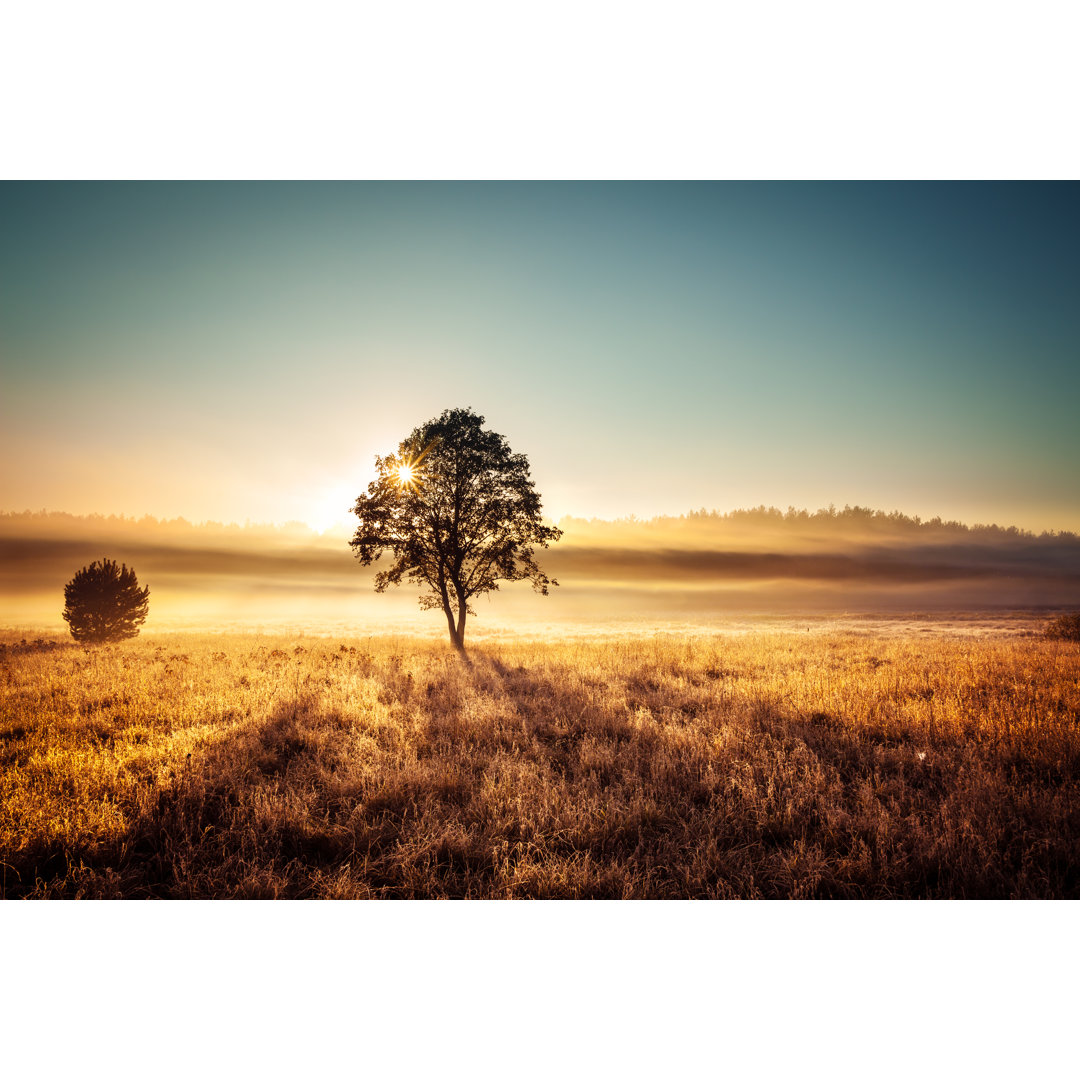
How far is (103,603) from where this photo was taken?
607 inches

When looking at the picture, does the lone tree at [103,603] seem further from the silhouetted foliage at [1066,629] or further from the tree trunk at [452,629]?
the silhouetted foliage at [1066,629]

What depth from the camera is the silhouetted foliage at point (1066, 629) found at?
14859mm

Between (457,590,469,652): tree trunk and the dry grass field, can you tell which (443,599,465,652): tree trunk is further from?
the dry grass field

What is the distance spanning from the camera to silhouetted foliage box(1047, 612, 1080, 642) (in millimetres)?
14859

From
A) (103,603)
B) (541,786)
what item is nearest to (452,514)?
(541,786)

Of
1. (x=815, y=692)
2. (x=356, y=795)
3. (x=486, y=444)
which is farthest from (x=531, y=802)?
(x=486, y=444)

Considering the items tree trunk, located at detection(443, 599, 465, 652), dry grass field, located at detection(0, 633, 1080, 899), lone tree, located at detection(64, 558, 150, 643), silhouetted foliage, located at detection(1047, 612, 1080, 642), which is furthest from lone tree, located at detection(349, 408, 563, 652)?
silhouetted foliage, located at detection(1047, 612, 1080, 642)

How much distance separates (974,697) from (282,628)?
21978mm

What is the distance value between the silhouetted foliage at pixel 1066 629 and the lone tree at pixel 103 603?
31506 mm

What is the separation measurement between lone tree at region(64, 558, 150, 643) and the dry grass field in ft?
24.5

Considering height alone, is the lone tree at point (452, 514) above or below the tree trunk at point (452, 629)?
above

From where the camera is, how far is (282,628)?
1948cm

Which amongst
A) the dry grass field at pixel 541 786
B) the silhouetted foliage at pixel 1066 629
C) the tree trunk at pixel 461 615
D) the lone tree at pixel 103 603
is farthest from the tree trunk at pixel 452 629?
the silhouetted foliage at pixel 1066 629

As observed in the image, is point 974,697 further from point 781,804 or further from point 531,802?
point 531,802
